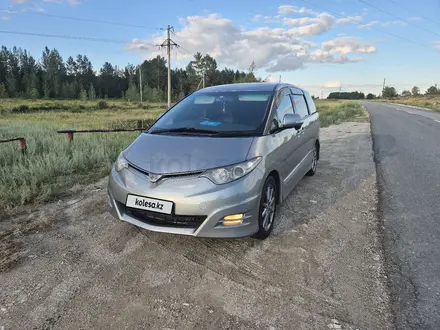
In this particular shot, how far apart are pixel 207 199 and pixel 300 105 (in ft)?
10.2

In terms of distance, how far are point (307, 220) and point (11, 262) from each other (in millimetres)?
3155

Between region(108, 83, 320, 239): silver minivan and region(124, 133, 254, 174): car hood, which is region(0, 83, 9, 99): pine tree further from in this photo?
region(124, 133, 254, 174): car hood

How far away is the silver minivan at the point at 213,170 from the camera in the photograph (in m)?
2.87

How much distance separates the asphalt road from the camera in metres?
2.36

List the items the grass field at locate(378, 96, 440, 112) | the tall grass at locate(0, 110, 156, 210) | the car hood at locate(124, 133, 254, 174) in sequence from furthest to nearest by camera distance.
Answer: the grass field at locate(378, 96, 440, 112) → the tall grass at locate(0, 110, 156, 210) → the car hood at locate(124, 133, 254, 174)

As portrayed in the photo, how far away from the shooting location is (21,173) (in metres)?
5.32

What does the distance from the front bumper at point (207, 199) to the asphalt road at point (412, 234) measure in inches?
52.5

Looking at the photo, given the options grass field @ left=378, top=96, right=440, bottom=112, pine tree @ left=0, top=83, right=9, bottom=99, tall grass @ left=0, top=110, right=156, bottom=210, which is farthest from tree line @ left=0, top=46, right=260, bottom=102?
tall grass @ left=0, top=110, right=156, bottom=210

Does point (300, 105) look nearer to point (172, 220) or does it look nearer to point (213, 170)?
point (213, 170)

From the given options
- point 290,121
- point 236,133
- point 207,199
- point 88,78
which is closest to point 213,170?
point 207,199

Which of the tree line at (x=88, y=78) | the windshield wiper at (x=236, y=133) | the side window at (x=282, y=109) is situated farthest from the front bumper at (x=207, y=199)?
the tree line at (x=88, y=78)

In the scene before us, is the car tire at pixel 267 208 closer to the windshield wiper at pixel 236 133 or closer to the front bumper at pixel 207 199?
the front bumper at pixel 207 199

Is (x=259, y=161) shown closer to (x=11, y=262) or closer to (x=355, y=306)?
(x=355, y=306)

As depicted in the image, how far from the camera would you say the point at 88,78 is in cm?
10300
